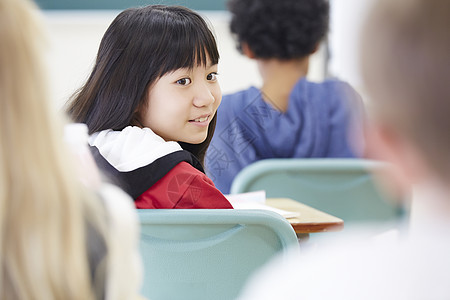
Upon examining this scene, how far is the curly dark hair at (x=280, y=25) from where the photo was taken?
3.23 metres

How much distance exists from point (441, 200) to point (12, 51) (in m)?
0.42

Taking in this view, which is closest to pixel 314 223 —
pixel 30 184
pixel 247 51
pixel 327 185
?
pixel 327 185

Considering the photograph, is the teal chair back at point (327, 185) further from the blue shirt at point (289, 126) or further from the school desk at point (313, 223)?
the school desk at point (313, 223)

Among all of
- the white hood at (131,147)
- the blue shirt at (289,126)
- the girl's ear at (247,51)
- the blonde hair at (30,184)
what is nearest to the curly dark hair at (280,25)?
the girl's ear at (247,51)

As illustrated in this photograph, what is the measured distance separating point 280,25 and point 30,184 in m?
2.83

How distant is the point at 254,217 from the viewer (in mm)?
1320

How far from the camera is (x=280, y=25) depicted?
3.35 m

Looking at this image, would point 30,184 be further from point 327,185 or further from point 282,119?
point 282,119

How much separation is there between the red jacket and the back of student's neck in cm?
147

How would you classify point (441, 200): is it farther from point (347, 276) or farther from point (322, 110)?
point (322, 110)

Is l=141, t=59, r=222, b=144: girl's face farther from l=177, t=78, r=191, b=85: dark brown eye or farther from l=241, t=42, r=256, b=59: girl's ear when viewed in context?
l=241, t=42, r=256, b=59: girl's ear

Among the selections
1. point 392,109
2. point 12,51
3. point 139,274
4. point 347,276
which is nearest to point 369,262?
point 347,276

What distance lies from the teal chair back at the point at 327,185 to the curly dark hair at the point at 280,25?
895 mm

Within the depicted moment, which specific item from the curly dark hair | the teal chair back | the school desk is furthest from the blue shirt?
the school desk
